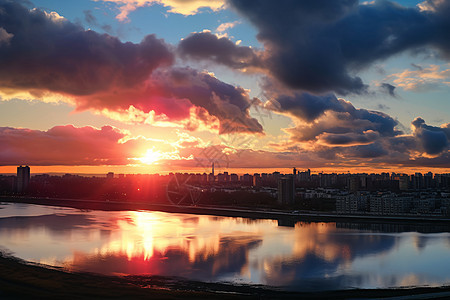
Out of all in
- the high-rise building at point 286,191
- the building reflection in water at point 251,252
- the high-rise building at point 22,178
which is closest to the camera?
the building reflection in water at point 251,252

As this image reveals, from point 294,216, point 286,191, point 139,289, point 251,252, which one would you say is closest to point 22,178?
point 286,191

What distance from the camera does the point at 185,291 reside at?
21.6 metres

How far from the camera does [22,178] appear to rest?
155 m

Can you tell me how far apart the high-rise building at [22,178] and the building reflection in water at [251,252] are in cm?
11005

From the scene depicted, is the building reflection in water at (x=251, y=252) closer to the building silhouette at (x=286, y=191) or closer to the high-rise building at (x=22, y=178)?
the building silhouette at (x=286, y=191)

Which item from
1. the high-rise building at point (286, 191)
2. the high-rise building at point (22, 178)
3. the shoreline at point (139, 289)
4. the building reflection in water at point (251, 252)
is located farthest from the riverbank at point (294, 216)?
the high-rise building at point (22, 178)

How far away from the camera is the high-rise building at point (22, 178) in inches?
6004

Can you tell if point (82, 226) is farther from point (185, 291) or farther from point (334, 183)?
point (334, 183)

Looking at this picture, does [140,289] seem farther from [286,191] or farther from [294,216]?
[286,191]

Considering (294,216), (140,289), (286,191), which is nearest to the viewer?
(140,289)

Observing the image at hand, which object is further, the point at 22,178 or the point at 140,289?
the point at 22,178

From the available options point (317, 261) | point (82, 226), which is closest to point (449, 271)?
point (317, 261)

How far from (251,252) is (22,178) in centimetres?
14662

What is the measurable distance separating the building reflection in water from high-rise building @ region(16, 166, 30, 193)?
110 metres
